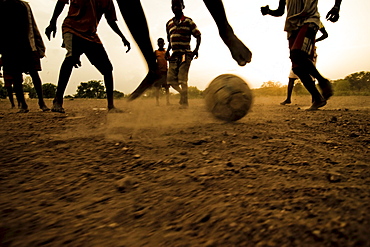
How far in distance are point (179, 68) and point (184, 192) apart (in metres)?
4.27

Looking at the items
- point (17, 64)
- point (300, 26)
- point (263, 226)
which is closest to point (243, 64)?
point (300, 26)

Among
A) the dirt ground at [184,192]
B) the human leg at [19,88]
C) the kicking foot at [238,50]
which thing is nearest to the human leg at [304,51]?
the kicking foot at [238,50]

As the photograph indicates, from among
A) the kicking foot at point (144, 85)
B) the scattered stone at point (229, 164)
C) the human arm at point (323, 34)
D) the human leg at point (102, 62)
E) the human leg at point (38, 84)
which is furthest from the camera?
the human arm at point (323, 34)

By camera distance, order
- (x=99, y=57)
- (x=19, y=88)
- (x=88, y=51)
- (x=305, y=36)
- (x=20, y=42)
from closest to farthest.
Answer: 1. (x=305, y=36)
2. (x=88, y=51)
3. (x=99, y=57)
4. (x=20, y=42)
5. (x=19, y=88)

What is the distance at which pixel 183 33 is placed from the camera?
16.1 ft

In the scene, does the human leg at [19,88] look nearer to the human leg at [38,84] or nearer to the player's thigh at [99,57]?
the human leg at [38,84]

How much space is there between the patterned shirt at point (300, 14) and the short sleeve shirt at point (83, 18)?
276 centimetres

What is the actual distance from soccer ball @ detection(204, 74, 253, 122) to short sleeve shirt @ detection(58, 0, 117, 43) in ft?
7.19

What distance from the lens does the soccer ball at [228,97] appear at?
2.20 m

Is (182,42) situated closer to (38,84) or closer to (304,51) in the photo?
(304,51)

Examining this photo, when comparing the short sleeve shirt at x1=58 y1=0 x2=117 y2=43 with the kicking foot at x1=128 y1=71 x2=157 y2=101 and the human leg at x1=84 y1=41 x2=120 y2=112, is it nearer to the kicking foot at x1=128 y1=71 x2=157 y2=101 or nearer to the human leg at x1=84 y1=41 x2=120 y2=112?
the human leg at x1=84 y1=41 x2=120 y2=112

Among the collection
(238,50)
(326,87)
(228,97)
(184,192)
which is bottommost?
(184,192)

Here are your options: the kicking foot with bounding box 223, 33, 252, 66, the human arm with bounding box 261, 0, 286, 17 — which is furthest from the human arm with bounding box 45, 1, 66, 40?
the human arm with bounding box 261, 0, 286, 17

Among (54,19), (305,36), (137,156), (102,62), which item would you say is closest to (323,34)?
(305,36)
